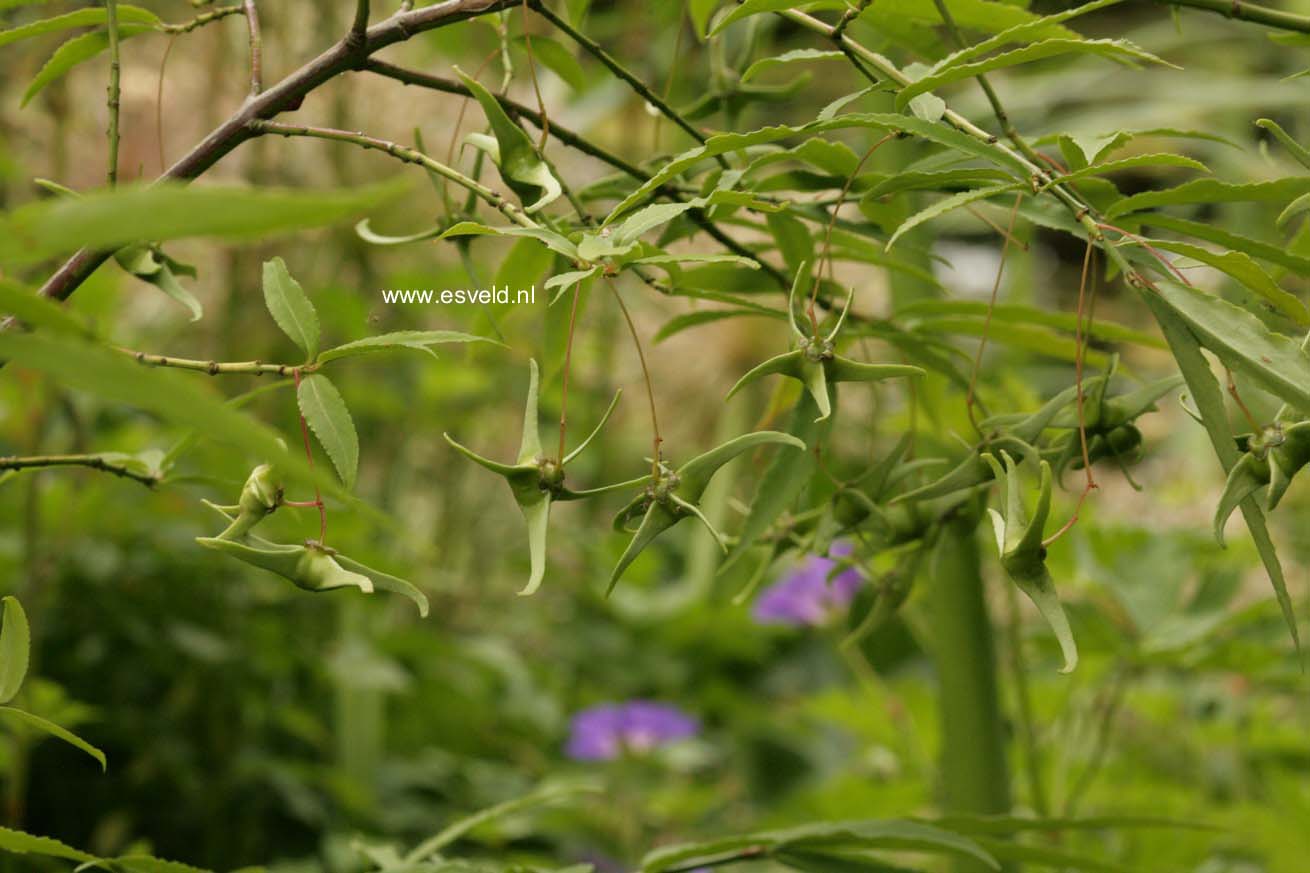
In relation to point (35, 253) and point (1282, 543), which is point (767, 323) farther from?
point (35, 253)

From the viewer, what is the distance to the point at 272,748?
1048mm

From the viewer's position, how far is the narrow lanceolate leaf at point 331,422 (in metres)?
0.27

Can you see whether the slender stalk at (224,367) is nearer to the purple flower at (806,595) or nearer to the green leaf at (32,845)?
the green leaf at (32,845)

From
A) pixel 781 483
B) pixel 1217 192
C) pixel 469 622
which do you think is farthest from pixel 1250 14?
pixel 469 622

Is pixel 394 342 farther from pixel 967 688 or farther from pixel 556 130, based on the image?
pixel 967 688

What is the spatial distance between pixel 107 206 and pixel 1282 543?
3.21 ft

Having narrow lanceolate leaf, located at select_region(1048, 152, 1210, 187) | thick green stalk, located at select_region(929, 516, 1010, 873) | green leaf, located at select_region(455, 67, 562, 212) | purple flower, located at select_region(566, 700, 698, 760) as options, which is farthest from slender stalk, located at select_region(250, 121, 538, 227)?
purple flower, located at select_region(566, 700, 698, 760)

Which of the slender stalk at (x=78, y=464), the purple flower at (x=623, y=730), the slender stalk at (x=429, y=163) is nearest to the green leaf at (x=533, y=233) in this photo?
the slender stalk at (x=429, y=163)

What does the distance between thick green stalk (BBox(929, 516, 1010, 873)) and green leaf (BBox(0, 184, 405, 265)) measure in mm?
401

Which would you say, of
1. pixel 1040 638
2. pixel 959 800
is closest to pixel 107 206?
pixel 959 800

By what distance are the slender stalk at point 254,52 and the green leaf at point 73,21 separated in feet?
0.10

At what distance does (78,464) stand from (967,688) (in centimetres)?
36

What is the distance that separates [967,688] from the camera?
→ 527 millimetres

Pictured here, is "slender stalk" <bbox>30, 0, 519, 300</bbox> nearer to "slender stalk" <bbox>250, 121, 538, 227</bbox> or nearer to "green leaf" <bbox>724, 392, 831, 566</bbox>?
"slender stalk" <bbox>250, 121, 538, 227</bbox>
